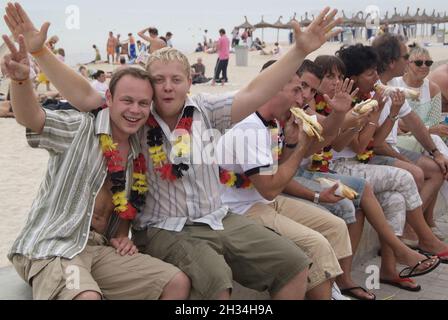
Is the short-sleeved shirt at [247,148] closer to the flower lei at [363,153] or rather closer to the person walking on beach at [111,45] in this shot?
the flower lei at [363,153]

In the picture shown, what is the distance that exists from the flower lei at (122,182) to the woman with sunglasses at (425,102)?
3803mm

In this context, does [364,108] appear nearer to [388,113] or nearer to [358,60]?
[358,60]

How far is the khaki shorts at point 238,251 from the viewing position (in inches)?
126

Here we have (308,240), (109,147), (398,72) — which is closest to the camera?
(109,147)

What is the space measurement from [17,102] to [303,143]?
5.53 feet

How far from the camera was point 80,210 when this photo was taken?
9.98ft

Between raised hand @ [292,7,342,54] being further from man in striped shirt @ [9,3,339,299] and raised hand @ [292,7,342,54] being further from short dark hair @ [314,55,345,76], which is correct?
short dark hair @ [314,55,345,76]

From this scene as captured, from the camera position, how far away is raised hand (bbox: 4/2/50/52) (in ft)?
9.99

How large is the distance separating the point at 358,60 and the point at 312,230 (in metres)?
1.95

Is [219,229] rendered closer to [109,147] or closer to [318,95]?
[109,147]

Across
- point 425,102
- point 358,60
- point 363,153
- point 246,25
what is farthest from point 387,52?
point 246,25

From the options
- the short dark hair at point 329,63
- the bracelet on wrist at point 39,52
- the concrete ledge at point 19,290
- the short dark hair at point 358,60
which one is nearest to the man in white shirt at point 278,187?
the concrete ledge at point 19,290

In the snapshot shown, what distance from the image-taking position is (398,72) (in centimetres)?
589

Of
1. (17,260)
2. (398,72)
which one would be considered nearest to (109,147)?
(17,260)
